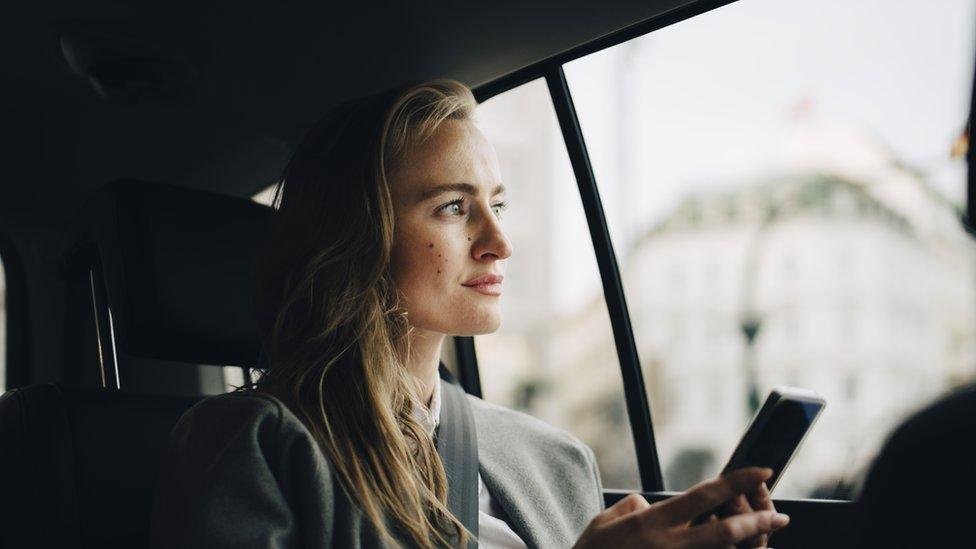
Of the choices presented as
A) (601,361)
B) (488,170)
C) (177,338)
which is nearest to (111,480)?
(177,338)

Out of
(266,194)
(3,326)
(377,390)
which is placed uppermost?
(266,194)

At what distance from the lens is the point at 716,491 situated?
0.85 metres

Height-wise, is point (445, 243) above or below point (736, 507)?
above

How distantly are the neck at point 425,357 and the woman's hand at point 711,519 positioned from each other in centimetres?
57

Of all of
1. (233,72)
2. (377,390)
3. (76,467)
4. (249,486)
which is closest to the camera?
(249,486)

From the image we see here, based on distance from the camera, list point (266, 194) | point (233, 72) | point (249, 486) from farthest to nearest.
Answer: point (266, 194)
point (233, 72)
point (249, 486)

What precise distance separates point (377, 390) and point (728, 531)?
583 mm

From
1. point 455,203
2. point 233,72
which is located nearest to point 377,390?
point 455,203

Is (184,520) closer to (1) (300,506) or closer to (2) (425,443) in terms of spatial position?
(1) (300,506)

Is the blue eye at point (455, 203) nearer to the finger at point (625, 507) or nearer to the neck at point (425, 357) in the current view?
the neck at point (425, 357)

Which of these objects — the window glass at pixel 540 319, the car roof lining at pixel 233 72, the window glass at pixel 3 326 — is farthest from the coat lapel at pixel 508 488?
the window glass at pixel 540 319

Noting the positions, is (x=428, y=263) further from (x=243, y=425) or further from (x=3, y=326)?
(x=3, y=326)

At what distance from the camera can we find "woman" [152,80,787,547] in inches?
41.5

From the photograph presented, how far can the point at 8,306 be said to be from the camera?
92.4 inches
